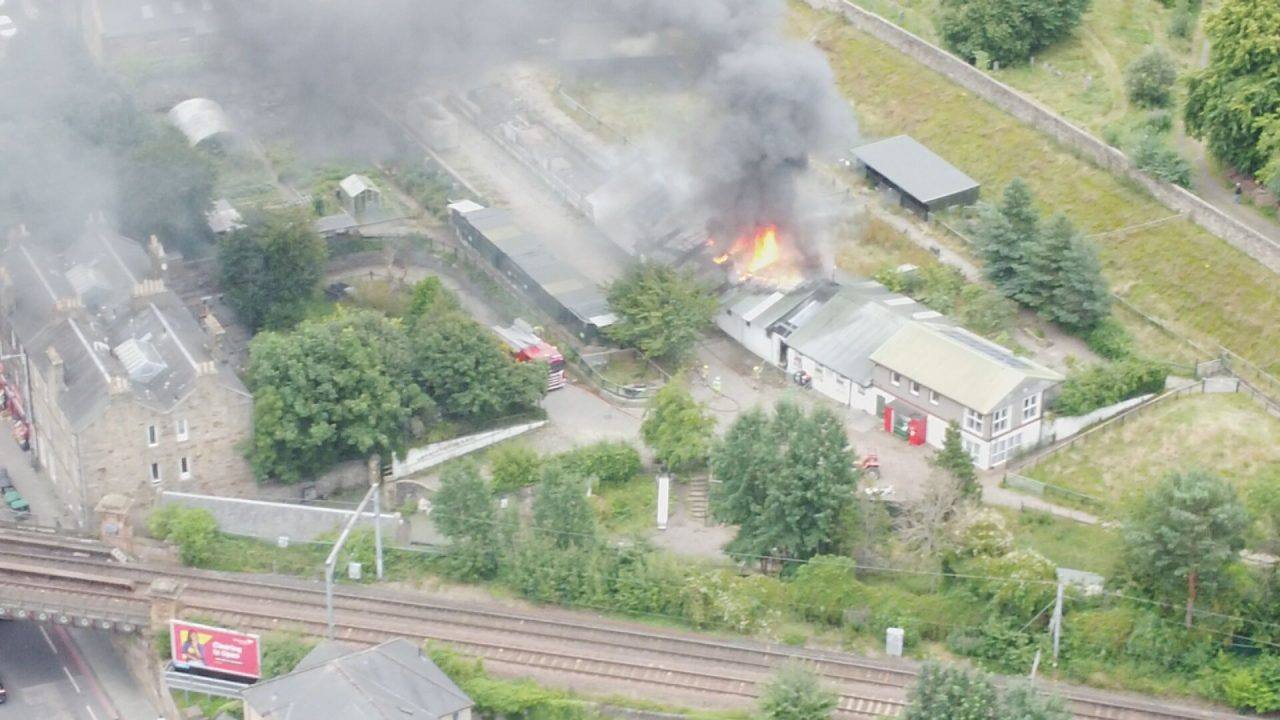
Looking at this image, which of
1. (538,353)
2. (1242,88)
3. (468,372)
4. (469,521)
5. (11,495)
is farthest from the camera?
(538,353)


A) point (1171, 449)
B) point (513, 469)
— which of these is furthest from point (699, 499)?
point (1171, 449)

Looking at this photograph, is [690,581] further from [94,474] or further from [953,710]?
[94,474]

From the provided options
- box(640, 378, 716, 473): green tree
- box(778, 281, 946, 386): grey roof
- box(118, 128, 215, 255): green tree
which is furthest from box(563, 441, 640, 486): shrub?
box(118, 128, 215, 255): green tree

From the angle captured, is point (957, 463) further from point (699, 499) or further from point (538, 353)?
point (538, 353)

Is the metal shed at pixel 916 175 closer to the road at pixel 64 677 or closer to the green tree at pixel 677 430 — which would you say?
the green tree at pixel 677 430

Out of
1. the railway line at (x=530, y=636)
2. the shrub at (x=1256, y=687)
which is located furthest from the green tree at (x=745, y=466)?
the shrub at (x=1256, y=687)

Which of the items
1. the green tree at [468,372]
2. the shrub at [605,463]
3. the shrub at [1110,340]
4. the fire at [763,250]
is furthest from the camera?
the fire at [763,250]
